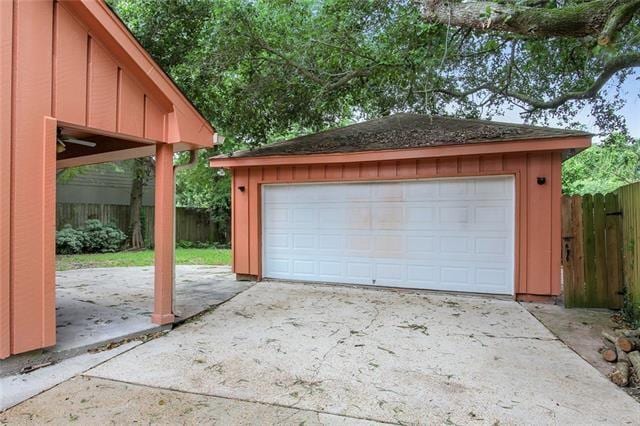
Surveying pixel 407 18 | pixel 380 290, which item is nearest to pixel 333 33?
pixel 407 18

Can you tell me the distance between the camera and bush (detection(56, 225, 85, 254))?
12275 millimetres

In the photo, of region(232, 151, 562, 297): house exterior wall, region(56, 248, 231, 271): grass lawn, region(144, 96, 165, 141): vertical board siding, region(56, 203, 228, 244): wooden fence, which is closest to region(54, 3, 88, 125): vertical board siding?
region(144, 96, 165, 141): vertical board siding

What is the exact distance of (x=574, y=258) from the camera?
5.75 m

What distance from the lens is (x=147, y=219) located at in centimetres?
1588

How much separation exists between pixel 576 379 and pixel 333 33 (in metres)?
6.95

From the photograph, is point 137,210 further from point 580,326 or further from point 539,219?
point 580,326

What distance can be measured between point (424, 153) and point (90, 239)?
37.7ft

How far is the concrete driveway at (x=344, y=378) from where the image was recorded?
273 centimetres

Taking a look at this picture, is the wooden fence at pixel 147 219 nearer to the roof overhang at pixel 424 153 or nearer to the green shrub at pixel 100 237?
the green shrub at pixel 100 237

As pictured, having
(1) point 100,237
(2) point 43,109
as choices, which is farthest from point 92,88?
(1) point 100,237

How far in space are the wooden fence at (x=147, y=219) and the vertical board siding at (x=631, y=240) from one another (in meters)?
14.7

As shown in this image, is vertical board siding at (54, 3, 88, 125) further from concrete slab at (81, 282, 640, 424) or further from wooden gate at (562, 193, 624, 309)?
wooden gate at (562, 193, 624, 309)

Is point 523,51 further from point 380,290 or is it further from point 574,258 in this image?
point 380,290

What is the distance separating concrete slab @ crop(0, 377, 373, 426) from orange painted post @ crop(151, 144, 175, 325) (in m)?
1.58
